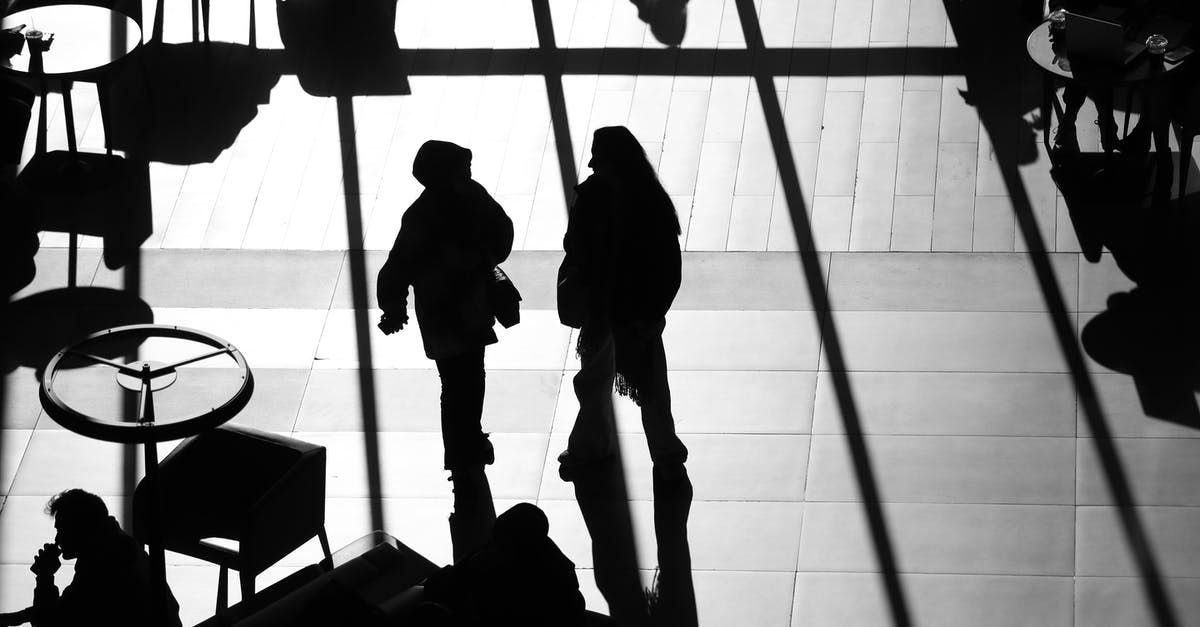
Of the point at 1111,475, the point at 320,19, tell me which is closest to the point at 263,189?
the point at 320,19

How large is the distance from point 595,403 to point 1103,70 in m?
3.31

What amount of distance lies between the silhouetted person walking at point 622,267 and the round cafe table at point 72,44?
370cm

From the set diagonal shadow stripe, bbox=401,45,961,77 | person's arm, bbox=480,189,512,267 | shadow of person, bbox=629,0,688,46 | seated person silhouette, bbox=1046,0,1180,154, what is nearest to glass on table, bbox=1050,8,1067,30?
seated person silhouette, bbox=1046,0,1180,154

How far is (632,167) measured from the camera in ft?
17.7

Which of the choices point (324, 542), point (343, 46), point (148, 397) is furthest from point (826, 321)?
point (343, 46)

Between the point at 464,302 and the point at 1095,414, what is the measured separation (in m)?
2.76

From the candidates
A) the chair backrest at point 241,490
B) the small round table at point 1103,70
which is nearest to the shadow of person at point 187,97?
the chair backrest at point 241,490

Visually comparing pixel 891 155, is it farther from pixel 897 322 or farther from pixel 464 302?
pixel 464 302

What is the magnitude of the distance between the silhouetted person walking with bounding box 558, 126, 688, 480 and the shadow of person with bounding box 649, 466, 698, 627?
38 centimetres

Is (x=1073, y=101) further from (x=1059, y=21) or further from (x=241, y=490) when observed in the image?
(x=241, y=490)

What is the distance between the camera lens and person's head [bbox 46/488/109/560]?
15.0ft

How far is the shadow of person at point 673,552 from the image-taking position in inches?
217

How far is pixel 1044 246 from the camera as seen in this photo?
24.2 feet

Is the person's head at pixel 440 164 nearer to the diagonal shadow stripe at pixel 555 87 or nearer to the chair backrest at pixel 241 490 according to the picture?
the chair backrest at pixel 241 490
